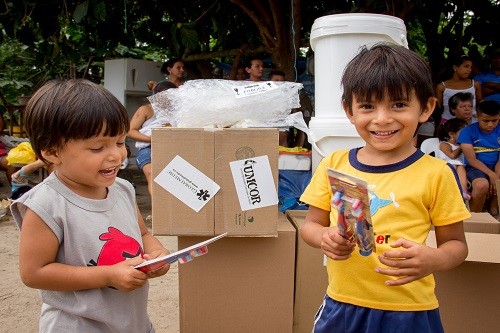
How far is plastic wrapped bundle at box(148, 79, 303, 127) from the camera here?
2143 millimetres

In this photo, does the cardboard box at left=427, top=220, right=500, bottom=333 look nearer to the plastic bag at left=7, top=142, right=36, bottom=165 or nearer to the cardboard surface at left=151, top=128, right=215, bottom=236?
the cardboard surface at left=151, top=128, right=215, bottom=236

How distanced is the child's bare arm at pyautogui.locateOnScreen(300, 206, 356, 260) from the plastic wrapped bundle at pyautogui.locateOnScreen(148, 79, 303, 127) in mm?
804

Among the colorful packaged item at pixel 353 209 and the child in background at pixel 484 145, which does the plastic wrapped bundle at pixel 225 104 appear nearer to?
the colorful packaged item at pixel 353 209

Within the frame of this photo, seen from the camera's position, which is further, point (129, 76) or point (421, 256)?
point (129, 76)

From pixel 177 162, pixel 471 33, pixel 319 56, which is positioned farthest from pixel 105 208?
pixel 471 33

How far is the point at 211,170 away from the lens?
2.07 metres

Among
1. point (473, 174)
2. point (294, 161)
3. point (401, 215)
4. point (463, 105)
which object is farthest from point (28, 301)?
point (463, 105)

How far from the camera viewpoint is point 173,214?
208cm

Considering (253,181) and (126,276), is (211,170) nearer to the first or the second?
(253,181)

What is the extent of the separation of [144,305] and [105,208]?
0.27 metres

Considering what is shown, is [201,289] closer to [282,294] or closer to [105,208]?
[282,294]

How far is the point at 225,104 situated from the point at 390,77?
1.00 meters

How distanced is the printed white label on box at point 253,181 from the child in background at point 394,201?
77 cm

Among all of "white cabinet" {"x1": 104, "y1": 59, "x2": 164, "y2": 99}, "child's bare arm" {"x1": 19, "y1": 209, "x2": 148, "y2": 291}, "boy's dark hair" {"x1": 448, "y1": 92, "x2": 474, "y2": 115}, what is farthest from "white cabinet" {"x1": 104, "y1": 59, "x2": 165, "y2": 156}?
"child's bare arm" {"x1": 19, "y1": 209, "x2": 148, "y2": 291}
